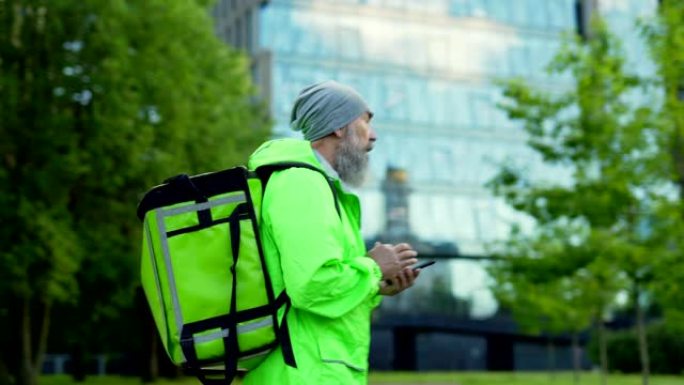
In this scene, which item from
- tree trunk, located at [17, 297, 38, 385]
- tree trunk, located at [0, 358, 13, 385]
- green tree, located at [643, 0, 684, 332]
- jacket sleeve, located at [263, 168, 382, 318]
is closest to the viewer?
jacket sleeve, located at [263, 168, 382, 318]

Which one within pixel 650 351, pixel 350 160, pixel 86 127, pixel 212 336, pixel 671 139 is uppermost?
pixel 86 127

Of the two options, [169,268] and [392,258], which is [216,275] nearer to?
[169,268]

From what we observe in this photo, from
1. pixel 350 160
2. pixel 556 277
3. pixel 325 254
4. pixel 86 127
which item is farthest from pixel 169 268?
pixel 86 127

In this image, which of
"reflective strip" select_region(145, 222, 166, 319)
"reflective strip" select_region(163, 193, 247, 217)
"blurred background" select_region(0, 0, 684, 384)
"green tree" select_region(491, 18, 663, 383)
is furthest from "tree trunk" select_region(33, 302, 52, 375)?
"reflective strip" select_region(163, 193, 247, 217)

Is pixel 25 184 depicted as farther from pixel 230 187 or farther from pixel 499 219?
pixel 499 219

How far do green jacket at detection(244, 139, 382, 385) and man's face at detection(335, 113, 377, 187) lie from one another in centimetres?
14

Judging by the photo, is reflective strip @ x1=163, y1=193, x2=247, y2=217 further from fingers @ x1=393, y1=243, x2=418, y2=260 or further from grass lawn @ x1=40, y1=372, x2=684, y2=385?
grass lawn @ x1=40, y1=372, x2=684, y2=385

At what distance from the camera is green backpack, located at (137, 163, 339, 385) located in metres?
3.07

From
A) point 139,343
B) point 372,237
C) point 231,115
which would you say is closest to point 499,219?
point 372,237

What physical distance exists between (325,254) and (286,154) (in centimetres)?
34

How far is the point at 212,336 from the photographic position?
3064 millimetres

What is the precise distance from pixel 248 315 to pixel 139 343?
136 ft

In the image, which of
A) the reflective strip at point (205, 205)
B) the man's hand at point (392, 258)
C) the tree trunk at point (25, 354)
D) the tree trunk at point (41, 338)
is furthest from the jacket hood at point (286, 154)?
the tree trunk at point (41, 338)

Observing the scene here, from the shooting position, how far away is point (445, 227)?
51.3m
